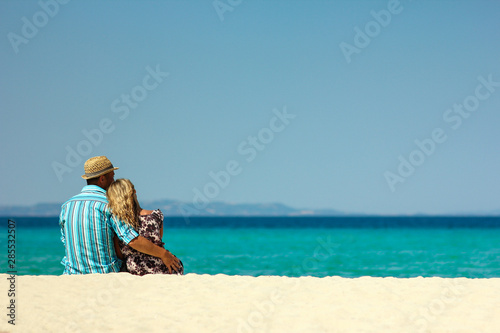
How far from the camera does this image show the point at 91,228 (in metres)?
5.11

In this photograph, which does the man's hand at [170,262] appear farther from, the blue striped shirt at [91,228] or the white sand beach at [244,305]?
the blue striped shirt at [91,228]

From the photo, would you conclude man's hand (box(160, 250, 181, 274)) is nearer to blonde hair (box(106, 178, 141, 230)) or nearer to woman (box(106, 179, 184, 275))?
woman (box(106, 179, 184, 275))

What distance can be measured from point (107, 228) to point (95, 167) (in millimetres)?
650

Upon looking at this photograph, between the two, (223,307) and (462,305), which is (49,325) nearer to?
(223,307)

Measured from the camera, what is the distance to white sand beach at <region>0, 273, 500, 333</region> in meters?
4.32

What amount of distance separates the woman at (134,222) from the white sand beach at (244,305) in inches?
6.6

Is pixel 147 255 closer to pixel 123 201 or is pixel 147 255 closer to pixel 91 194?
pixel 123 201

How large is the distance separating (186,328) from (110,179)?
195 centimetres

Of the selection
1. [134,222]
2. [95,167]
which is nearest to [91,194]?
[95,167]

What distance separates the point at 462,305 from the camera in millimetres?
4941

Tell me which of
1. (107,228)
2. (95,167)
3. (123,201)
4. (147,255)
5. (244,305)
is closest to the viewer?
(244,305)

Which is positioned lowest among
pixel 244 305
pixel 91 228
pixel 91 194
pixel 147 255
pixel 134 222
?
pixel 244 305

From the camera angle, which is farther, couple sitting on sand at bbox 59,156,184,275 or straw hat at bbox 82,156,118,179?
straw hat at bbox 82,156,118,179

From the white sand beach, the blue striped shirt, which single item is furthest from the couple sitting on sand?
the white sand beach
